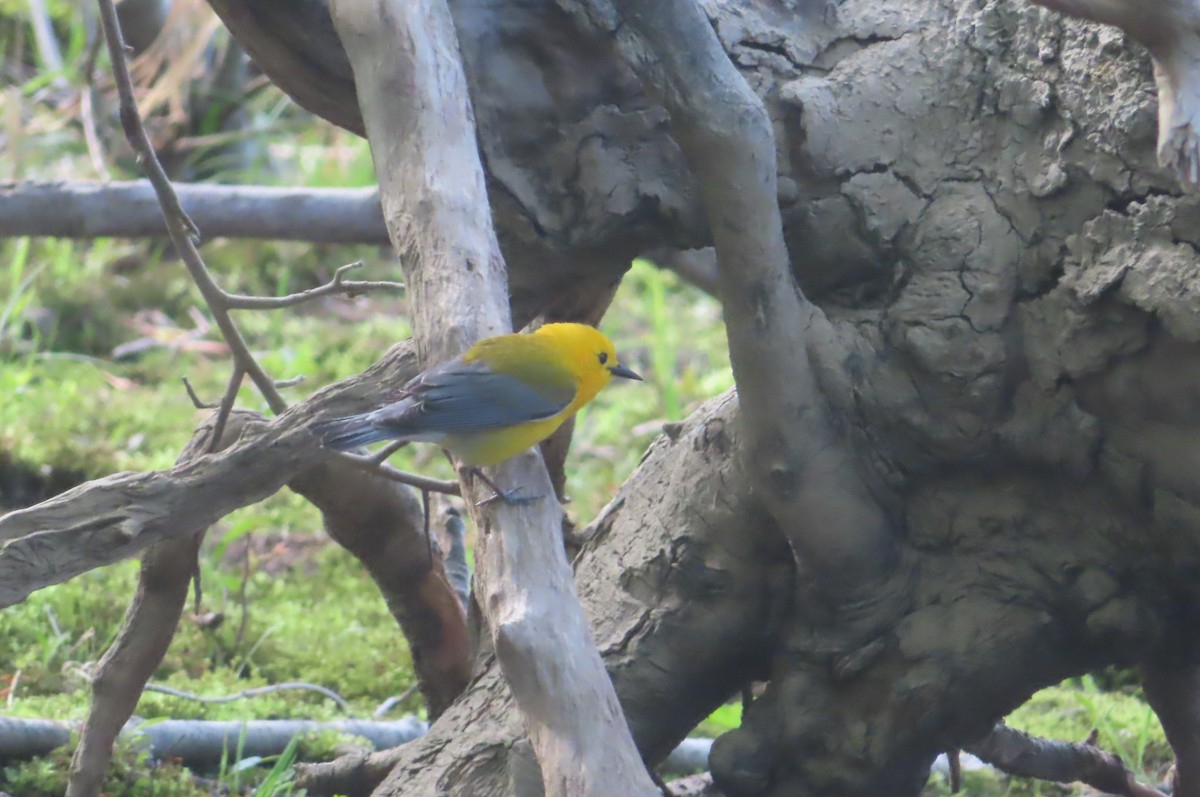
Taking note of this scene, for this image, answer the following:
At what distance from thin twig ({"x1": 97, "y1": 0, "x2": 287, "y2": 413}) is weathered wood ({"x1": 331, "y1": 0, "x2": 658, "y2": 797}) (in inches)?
23.2

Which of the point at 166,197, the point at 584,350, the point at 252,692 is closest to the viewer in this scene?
the point at 166,197

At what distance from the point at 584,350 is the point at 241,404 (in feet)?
10.6

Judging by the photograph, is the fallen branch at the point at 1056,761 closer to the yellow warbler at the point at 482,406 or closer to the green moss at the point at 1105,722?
the green moss at the point at 1105,722

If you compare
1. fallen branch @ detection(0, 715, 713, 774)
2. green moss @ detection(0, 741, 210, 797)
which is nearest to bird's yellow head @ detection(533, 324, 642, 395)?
fallen branch @ detection(0, 715, 713, 774)

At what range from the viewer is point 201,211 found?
13.9 feet

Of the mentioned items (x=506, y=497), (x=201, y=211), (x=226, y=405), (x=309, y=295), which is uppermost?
(x=201, y=211)

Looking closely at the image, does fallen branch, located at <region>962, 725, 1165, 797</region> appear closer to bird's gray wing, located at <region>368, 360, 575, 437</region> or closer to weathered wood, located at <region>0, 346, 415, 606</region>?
bird's gray wing, located at <region>368, 360, 575, 437</region>

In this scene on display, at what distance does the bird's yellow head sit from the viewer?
106 inches

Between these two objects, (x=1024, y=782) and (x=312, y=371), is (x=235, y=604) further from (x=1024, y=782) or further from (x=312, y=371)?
(x=1024, y=782)

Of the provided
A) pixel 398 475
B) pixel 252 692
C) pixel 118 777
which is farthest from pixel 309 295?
pixel 252 692

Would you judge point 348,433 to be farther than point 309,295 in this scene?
No

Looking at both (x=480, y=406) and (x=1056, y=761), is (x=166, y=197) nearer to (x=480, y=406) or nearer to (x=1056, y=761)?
(x=480, y=406)

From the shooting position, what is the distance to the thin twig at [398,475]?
2.49m

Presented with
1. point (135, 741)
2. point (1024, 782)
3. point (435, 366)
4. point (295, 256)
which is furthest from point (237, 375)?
point (295, 256)
